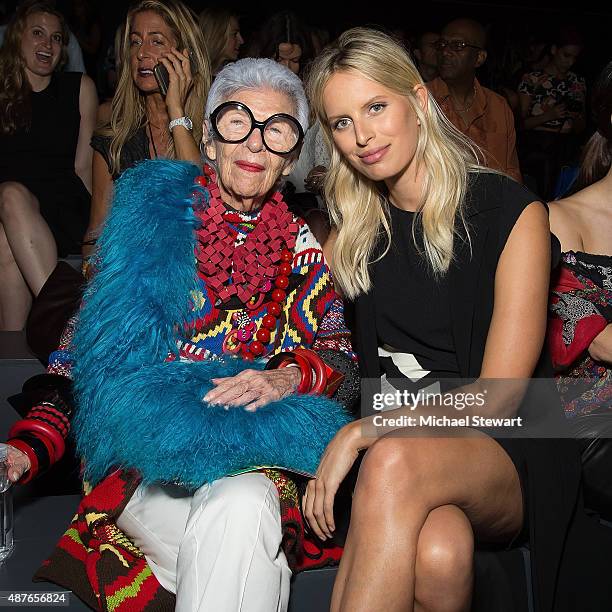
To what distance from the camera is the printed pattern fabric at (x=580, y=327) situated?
6.97 ft

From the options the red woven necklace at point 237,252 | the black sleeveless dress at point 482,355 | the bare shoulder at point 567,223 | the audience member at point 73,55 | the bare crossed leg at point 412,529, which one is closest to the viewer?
the bare crossed leg at point 412,529

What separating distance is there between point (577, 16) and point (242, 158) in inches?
177

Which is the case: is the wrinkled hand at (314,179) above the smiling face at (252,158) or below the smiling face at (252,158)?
below

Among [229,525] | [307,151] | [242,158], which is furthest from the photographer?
[307,151]

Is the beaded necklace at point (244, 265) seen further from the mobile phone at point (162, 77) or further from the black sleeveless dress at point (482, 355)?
the mobile phone at point (162, 77)

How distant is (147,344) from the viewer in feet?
6.09

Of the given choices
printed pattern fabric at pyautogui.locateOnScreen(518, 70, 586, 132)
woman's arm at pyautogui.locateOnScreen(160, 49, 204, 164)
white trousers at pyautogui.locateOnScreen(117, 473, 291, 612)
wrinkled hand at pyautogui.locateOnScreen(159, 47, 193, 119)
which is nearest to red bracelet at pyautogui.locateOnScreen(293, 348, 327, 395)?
white trousers at pyautogui.locateOnScreen(117, 473, 291, 612)

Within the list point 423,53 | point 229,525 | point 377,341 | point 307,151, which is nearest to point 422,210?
point 377,341

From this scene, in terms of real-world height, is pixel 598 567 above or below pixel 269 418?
below

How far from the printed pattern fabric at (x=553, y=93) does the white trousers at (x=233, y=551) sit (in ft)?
13.3

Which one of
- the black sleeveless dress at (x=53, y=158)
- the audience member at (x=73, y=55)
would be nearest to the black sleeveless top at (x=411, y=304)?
the black sleeveless dress at (x=53, y=158)

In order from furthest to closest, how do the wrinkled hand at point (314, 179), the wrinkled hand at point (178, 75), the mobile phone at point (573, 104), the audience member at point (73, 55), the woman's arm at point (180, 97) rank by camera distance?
1. the mobile phone at point (573, 104)
2. the audience member at point (73, 55)
3. the wrinkled hand at point (314, 179)
4. the wrinkled hand at point (178, 75)
5. the woman's arm at point (180, 97)

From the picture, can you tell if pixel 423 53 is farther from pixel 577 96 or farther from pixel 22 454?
pixel 22 454

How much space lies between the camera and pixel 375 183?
208 centimetres
